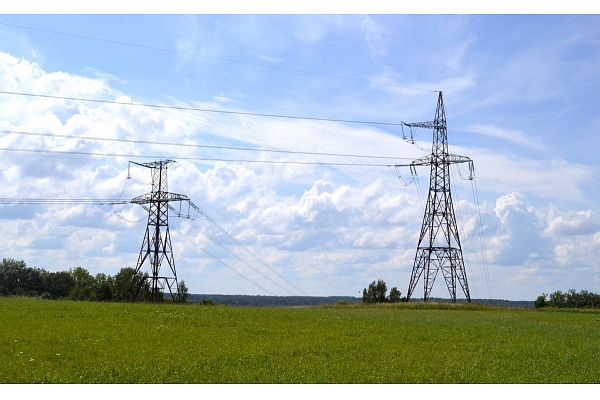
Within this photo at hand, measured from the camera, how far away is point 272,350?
22594 mm

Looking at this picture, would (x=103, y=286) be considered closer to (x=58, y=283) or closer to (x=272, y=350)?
(x=58, y=283)

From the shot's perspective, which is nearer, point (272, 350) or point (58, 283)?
point (272, 350)

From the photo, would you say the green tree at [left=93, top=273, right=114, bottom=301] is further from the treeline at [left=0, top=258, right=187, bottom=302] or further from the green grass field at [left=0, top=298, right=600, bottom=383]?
the green grass field at [left=0, top=298, right=600, bottom=383]

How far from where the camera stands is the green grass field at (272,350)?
1855 cm

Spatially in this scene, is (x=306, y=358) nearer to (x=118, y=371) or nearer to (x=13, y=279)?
(x=118, y=371)

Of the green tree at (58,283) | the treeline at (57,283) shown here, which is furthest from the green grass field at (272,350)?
the green tree at (58,283)

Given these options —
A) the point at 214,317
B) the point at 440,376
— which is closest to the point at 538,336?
the point at 440,376

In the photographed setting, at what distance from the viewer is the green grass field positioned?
1855 centimetres

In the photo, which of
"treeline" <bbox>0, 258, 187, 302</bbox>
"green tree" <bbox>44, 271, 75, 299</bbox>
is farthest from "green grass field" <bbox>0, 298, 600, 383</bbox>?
"green tree" <bbox>44, 271, 75, 299</bbox>

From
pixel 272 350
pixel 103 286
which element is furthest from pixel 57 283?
pixel 272 350

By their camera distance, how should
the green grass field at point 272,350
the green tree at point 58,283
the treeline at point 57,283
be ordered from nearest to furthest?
the green grass field at point 272,350, the treeline at point 57,283, the green tree at point 58,283

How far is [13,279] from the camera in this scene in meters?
116

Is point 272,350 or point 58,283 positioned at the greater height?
point 58,283

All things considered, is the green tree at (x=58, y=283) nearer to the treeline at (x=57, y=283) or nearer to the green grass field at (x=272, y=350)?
the treeline at (x=57, y=283)
